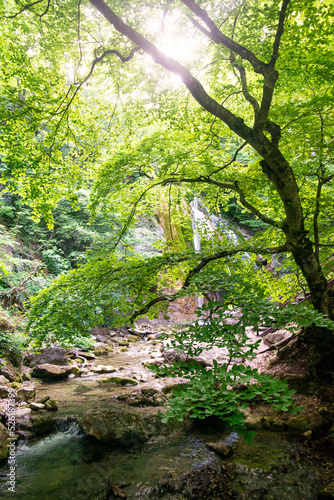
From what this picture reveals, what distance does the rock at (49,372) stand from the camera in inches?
309

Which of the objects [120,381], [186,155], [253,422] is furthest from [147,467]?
[186,155]

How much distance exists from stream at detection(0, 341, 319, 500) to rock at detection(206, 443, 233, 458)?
7cm

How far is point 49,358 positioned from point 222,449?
22.4 ft

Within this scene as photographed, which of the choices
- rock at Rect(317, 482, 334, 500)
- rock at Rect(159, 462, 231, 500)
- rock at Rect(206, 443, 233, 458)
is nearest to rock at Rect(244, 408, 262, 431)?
rock at Rect(206, 443, 233, 458)

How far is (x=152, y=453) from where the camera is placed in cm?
420

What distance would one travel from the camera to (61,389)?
7.24 meters

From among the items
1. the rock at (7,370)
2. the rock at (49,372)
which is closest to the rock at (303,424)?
the rock at (49,372)

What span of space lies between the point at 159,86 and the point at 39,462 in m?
7.17

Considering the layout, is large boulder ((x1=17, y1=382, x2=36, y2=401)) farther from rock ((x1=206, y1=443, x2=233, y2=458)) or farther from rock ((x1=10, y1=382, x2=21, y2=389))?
rock ((x1=206, y1=443, x2=233, y2=458))

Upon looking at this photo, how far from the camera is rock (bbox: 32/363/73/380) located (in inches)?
309

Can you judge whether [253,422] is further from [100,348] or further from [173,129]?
[100,348]

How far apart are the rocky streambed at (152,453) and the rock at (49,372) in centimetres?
133

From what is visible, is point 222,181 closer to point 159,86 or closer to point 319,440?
point 159,86

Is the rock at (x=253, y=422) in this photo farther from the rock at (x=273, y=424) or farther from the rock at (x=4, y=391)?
the rock at (x=4, y=391)
